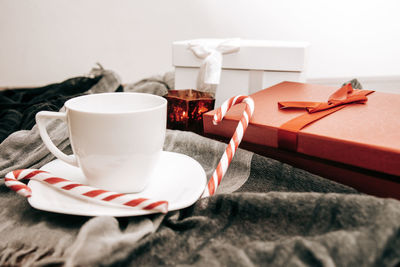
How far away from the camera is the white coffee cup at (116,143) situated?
364 mm

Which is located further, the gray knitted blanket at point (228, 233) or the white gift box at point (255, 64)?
the white gift box at point (255, 64)

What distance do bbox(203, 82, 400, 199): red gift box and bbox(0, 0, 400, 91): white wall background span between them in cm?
70

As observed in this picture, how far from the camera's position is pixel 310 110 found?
1.76ft

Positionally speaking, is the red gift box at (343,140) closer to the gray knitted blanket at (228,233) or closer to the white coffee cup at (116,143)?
the gray knitted blanket at (228,233)

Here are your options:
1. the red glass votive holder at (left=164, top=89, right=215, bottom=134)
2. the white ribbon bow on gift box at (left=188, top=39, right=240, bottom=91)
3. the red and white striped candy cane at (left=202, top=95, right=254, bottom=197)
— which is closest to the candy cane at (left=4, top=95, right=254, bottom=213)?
the red and white striped candy cane at (left=202, top=95, right=254, bottom=197)

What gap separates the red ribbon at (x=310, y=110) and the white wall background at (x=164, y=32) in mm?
700

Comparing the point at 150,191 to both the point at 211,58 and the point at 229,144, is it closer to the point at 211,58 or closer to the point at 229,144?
the point at 229,144

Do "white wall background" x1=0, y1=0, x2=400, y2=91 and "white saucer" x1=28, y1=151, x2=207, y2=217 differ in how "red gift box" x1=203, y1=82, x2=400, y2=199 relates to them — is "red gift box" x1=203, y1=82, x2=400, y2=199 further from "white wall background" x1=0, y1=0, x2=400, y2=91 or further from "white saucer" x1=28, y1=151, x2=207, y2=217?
"white wall background" x1=0, y1=0, x2=400, y2=91

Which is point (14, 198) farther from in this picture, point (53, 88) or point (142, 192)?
point (53, 88)

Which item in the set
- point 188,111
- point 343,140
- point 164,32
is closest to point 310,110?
point 343,140

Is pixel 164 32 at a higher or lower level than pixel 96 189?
higher

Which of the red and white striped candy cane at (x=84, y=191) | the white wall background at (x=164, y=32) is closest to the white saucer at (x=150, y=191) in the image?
the red and white striped candy cane at (x=84, y=191)

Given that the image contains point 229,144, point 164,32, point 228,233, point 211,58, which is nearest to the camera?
point 228,233

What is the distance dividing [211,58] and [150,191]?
19.9 inches
